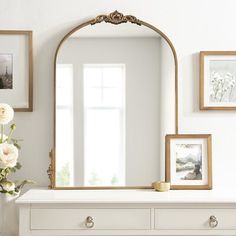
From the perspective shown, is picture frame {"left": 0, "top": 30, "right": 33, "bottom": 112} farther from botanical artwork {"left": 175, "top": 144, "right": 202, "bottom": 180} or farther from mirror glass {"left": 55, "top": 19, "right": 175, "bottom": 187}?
botanical artwork {"left": 175, "top": 144, "right": 202, "bottom": 180}

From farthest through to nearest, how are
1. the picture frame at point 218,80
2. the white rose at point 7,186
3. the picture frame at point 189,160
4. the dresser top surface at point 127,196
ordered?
the picture frame at point 218,80, the picture frame at point 189,160, the white rose at point 7,186, the dresser top surface at point 127,196

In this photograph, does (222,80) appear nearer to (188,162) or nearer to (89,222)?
(188,162)

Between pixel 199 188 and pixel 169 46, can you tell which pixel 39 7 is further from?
pixel 199 188

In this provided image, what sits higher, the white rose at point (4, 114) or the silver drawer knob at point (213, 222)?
the white rose at point (4, 114)

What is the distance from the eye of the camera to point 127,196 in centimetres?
226

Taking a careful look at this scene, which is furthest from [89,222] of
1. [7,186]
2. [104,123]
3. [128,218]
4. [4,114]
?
[4,114]

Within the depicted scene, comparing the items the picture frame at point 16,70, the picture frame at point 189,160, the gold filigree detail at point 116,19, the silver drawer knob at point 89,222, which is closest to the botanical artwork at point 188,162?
the picture frame at point 189,160

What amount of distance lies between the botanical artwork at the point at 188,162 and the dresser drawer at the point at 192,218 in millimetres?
350

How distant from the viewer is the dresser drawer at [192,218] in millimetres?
2186

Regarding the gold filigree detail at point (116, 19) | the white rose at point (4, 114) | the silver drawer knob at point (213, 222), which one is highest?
the gold filigree detail at point (116, 19)

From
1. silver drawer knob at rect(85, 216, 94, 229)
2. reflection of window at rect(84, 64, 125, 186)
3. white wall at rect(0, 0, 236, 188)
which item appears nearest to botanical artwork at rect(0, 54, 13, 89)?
white wall at rect(0, 0, 236, 188)

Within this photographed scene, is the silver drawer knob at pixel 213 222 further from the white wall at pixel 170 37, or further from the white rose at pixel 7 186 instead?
the white rose at pixel 7 186

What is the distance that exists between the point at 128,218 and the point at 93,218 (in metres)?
0.18

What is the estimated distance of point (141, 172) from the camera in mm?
2529
